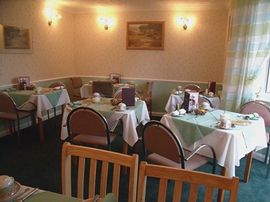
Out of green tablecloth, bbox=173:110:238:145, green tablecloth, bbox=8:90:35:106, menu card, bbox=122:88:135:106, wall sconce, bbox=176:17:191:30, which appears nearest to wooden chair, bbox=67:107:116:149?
menu card, bbox=122:88:135:106

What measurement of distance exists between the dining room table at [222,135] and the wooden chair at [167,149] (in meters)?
0.09

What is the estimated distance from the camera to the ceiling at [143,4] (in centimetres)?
457

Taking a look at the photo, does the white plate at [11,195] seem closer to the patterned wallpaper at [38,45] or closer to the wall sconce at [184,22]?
the patterned wallpaper at [38,45]

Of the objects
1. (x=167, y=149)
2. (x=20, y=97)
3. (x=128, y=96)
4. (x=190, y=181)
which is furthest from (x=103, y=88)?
(x=190, y=181)

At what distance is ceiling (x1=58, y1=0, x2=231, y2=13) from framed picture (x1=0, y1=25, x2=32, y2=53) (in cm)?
109

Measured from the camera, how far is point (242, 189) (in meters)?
2.54

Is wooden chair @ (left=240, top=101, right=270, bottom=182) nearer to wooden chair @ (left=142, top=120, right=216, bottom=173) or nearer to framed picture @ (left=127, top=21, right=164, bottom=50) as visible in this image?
wooden chair @ (left=142, top=120, right=216, bottom=173)

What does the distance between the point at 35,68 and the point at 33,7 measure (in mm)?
1159

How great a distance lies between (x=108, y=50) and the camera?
582cm

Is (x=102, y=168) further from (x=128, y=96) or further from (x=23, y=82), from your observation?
(x=23, y=82)

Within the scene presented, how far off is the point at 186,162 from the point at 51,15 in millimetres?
4340

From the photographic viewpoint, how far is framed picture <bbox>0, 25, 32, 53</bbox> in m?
3.95

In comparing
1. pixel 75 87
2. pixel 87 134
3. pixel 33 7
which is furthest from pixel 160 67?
pixel 87 134

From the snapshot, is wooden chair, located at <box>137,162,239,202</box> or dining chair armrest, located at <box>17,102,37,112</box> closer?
wooden chair, located at <box>137,162,239,202</box>
